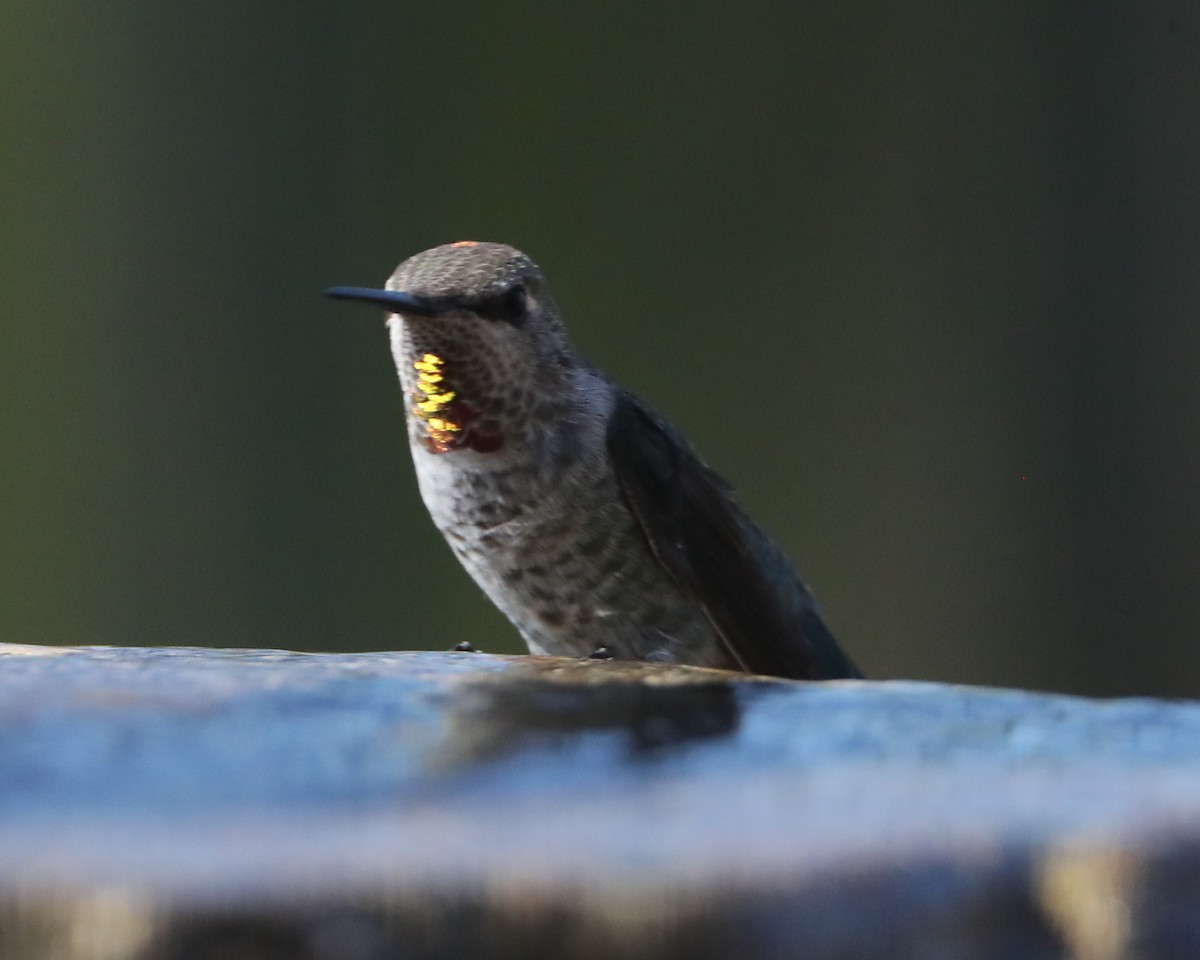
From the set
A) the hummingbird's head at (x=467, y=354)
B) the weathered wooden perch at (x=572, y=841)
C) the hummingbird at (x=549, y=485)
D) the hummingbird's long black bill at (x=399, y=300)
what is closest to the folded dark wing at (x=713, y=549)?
the hummingbird at (x=549, y=485)

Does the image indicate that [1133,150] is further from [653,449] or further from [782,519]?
[653,449]

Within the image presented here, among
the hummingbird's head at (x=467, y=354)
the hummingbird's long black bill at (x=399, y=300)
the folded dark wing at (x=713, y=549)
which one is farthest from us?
the folded dark wing at (x=713, y=549)

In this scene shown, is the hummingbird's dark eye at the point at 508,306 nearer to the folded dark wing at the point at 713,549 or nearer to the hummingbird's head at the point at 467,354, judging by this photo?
the hummingbird's head at the point at 467,354

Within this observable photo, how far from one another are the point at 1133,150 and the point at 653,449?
2.70m

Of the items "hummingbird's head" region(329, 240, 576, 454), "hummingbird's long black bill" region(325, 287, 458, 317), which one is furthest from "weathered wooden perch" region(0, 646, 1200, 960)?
"hummingbird's head" region(329, 240, 576, 454)

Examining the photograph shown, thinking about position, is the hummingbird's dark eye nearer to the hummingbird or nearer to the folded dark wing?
the hummingbird

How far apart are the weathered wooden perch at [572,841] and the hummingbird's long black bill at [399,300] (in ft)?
3.95

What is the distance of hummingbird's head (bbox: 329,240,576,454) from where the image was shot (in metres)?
2.28

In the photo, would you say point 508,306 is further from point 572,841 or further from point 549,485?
point 572,841

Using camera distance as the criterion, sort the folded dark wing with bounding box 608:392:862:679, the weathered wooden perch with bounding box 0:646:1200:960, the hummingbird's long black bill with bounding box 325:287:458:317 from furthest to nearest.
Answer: the folded dark wing with bounding box 608:392:862:679
the hummingbird's long black bill with bounding box 325:287:458:317
the weathered wooden perch with bounding box 0:646:1200:960

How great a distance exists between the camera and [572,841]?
0.72 m

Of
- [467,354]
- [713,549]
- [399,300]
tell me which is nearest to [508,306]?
[467,354]

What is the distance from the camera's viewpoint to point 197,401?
15.7ft

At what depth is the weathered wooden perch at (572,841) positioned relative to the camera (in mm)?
688
